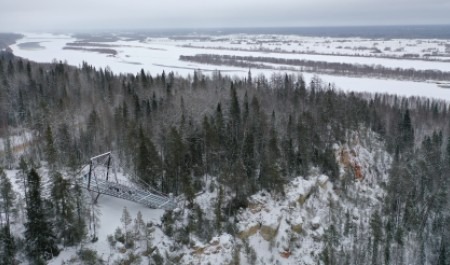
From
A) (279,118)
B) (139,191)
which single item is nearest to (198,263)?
(139,191)

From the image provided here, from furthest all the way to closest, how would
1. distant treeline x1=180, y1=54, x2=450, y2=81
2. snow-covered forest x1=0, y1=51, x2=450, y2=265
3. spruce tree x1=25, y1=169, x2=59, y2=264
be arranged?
1. distant treeline x1=180, y1=54, x2=450, y2=81
2. snow-covered forest x1=0, y1=51, x2=450, y2=265
3. spruce tree x1=25, y1=169, x2=59, y2=264

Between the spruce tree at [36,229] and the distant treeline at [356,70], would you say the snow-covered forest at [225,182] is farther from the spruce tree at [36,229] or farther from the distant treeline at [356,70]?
the distant treeline at [356,70]

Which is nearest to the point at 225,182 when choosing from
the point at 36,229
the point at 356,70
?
the point at 36,229

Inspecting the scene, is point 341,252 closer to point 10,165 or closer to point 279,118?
point 279,118

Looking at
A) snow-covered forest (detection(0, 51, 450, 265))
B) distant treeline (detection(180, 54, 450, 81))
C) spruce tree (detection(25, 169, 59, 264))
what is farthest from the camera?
distant treeline (detection(180, 54, 450, 81))

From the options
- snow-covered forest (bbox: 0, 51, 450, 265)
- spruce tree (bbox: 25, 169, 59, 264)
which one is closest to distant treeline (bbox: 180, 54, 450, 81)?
snow-covered forest (bbox: 0, 51, 450, 265)

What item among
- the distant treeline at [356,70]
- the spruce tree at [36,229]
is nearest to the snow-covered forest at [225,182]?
the spruce tree at [36,229]

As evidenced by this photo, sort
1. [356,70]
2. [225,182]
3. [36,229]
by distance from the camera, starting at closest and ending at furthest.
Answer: [36,229] < [225,182] < [356,70]

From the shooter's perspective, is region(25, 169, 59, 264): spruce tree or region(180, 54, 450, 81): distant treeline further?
region(180, 54, 450, 81): distant treeline

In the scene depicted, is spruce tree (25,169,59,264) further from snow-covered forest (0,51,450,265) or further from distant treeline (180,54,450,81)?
distant treeline (180,54,450,81)

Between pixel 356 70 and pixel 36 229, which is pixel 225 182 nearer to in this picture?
pixel 36 229
